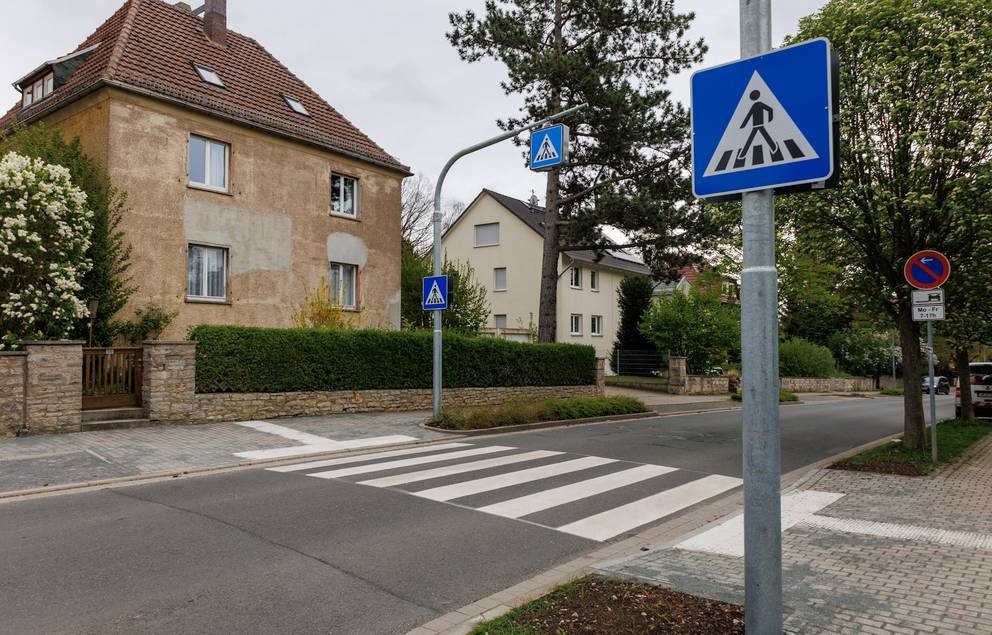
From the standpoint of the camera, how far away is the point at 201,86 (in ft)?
60.8

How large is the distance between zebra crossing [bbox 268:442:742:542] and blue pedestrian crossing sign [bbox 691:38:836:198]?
4117mm

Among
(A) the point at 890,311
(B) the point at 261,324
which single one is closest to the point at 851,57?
(A) the point at 890,311

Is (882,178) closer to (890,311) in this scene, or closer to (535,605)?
(890,311)

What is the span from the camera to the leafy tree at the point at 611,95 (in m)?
19.8

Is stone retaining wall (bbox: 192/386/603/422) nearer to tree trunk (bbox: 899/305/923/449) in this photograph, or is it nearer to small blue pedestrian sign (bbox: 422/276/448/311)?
small blue pedestrian sign (bbox: 422/276/448/311)

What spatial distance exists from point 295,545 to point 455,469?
4.22m

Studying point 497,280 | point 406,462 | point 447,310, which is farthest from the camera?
point 497,280

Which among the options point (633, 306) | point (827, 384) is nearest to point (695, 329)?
point (633, 306)

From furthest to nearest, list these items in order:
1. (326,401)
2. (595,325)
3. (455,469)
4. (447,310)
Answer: (595,325) → (447,310) → (326,401) → (455,469)

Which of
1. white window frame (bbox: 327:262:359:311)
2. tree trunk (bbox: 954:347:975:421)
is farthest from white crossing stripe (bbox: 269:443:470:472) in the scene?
tree trunk (bbox: 954:347:975:421)

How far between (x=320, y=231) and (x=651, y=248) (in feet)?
34.7

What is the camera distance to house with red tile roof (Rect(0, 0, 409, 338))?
655 inches

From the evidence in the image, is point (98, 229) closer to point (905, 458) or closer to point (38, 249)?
point (38, 249)

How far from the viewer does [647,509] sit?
7.71 meters
